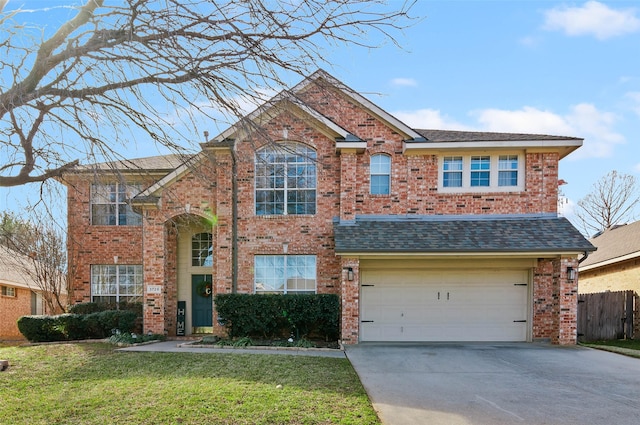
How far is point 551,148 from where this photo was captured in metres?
12.1

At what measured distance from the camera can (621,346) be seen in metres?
12.2

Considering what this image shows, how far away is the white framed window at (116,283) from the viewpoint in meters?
14.1

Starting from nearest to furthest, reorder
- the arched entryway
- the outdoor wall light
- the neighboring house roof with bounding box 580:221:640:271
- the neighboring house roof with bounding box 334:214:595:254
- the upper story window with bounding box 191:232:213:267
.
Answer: the neighboring house roof with bounding box 334:214:595:254 → the outdoor wall light → the arched entryway → the upper story window with bounding box 191:232:213:267 → the neighboring house roof with bounding box 580:221:640:271

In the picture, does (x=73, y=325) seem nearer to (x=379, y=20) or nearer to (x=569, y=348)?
(x=379, y=20)

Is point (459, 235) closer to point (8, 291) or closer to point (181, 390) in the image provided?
point (181, 390)

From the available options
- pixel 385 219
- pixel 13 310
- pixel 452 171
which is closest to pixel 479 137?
pixel 452 171

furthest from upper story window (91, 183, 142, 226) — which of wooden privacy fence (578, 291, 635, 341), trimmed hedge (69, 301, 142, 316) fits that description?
wooden privacy fence (578, 291, 635, 341)

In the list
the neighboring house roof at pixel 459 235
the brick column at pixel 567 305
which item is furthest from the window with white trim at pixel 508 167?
the brick column at pixel 567 305

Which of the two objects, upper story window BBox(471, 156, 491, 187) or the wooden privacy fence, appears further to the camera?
the wooden privacy fence

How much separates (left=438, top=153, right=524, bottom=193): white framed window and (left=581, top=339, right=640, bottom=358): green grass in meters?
5.02

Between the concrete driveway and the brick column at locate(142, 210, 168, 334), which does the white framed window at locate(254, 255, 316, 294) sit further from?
the brick column at locate(142, 210, 168, 334)

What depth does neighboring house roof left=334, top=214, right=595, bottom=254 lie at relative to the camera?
11.0m

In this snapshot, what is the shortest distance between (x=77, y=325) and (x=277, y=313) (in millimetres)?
6368

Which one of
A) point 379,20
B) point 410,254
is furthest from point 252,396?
point 410,254
